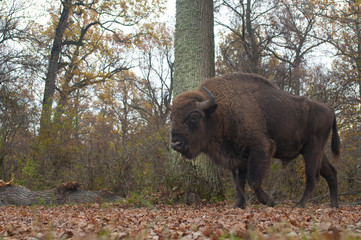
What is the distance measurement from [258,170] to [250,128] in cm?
82

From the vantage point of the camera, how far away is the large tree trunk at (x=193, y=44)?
28.3 feet

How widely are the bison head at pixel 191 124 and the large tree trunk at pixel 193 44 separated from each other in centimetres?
162

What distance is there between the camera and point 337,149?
26.3 feet

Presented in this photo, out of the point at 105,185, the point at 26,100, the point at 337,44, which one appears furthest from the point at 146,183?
the point at 337,44

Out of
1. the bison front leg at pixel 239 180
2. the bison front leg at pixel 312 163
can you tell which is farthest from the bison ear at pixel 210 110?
the bison front leg at pixel 312 163

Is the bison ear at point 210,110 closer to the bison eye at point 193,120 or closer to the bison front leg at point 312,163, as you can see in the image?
the bison eye at point 193,120

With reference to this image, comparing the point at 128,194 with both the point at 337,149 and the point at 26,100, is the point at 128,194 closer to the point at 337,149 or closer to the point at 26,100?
the point at 337,149

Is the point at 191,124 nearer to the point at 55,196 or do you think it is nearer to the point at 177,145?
the point at 177,145

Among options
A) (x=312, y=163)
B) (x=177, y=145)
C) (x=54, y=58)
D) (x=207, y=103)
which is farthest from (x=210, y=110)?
(x=54, y=58)

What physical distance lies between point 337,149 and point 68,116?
1122 cm

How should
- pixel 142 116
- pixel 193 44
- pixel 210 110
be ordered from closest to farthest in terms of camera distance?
1. pixel 210 110
2. pixel 193 44
3. pixel 142 116

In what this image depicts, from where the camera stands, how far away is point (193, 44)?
28.7 ft

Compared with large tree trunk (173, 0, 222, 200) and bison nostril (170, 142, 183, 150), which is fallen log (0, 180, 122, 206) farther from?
bison nostril (170, 142, 183, 150)

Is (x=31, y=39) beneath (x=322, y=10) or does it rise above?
beneath
